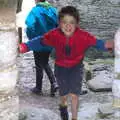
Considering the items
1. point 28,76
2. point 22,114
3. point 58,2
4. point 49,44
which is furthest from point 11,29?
point 58,2

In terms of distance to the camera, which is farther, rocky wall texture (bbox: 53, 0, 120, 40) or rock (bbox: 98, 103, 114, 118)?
rocky wall texture (bbox: 53, 0, 120, 40)

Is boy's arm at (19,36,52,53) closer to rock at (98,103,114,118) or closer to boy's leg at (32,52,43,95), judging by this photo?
rock at (98,103,114,118)

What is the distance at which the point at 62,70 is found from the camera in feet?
16.7

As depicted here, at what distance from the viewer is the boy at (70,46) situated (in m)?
4.89

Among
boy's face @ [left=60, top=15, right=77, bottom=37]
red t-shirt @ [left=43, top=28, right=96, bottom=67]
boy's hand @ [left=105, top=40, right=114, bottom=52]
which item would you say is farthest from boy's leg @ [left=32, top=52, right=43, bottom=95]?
boy's hand @ [left=105, top=40, right=114, bottom=52]

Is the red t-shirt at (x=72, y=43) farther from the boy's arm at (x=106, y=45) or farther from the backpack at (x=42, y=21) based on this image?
the backpack at (x=42, y=21)

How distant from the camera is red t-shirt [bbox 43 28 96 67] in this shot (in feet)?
16.1

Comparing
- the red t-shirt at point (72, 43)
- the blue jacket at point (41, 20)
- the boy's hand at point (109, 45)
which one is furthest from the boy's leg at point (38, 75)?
the boy's hand at point (109, 45)

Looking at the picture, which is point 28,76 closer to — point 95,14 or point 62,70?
point 95,14

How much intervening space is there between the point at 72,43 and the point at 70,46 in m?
0.04

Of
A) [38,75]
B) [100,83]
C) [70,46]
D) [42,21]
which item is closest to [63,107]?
[70,46]

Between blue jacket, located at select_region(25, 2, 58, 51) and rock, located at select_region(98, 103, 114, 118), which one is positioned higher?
blue jacket, located at select_region(25, 2, 58, 51)

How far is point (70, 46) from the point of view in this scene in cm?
494

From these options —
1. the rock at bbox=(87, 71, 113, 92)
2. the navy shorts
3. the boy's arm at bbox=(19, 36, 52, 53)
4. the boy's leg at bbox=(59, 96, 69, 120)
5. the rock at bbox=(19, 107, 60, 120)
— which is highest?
the boy's arm at bbox=(19, 36, 52, 53)
